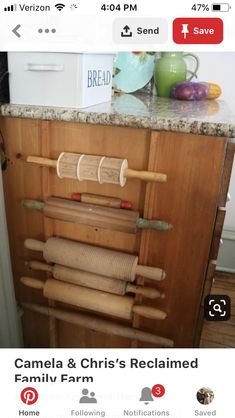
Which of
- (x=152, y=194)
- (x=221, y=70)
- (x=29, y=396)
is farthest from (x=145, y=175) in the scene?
(x=221, y=70)

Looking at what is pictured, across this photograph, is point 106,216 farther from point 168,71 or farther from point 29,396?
point 168,71

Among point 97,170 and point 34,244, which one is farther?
point 34,244

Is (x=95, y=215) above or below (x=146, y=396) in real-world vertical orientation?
above

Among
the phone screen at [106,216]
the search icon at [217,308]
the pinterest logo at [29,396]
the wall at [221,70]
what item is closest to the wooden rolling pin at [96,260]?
the phone screen at [106,216]

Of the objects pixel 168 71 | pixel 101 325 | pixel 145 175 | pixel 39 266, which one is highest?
pixel 168 71

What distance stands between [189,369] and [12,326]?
0.45 metres

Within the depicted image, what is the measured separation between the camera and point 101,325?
2.60 ft

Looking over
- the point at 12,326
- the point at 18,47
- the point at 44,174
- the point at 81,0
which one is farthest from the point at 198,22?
the point at 12,326

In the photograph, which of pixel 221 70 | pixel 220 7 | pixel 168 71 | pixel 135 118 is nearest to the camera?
pixel 220 7

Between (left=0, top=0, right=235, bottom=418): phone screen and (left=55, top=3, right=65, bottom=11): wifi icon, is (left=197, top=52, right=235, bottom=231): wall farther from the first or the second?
(left=55, top=3, right=65, bottom=11): wifi icon

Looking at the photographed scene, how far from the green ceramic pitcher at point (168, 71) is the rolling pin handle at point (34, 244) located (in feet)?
1.97

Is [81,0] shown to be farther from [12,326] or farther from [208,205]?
[12,326]

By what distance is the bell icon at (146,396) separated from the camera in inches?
20.5

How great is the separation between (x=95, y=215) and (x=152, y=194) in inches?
5.0
